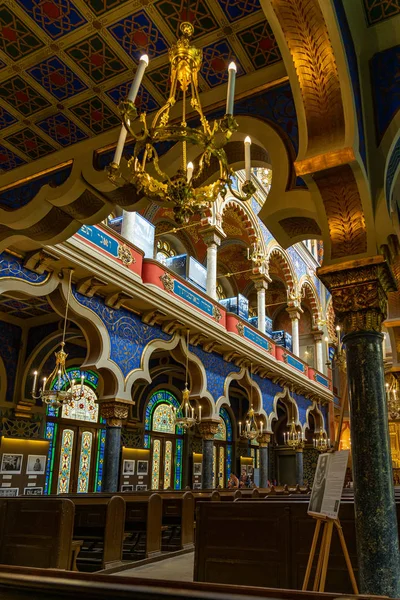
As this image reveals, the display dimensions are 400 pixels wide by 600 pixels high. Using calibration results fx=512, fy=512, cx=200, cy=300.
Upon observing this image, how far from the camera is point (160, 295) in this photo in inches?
451

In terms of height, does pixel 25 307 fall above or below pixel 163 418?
above

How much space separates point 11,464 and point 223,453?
35.1 ft

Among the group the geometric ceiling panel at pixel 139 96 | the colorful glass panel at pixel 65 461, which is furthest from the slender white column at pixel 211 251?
the geometric ceiling panel at pixel 139 96

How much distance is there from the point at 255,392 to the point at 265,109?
42.3 feet

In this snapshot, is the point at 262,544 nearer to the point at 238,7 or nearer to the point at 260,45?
the point at 260,45

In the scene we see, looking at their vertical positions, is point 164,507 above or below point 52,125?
below

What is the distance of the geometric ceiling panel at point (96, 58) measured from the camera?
4.74 meters

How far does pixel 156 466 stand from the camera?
664 inches

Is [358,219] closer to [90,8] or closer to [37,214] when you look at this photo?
[90,8]

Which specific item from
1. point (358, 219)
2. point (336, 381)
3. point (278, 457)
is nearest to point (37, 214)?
point (358, 219)

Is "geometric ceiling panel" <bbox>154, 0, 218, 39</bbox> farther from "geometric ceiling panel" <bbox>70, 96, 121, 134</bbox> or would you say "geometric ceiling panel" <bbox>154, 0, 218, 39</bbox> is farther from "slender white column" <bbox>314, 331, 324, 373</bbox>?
"slender white column" <bbox>314, 331, 324, 373</bbox>

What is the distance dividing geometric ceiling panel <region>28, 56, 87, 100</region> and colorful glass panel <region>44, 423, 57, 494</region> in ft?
32.2

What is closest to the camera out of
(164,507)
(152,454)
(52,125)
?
(52,125)

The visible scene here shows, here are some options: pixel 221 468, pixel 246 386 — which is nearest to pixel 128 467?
pixel 246 386
